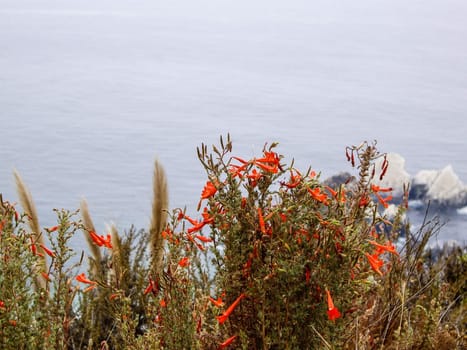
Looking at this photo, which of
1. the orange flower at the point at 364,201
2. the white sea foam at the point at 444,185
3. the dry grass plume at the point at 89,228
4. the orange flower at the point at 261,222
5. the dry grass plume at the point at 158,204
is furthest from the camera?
the white sea foam at the point at 444,185

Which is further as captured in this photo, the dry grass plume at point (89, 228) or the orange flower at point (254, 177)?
the dry grass plume at point (89, 228)

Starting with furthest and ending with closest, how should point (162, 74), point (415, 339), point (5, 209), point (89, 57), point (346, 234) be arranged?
point (89, 57) < point (162, 74) < point (415, 339) < point (5, 209) < point (346, 234)

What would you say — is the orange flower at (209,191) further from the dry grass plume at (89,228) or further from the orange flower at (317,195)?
the dry grass plume at (89,228)

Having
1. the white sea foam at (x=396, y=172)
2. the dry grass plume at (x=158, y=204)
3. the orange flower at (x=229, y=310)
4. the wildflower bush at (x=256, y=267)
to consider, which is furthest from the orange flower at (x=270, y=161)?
the white sea foam at (x=396, y=172)

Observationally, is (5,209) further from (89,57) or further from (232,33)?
(232,33)

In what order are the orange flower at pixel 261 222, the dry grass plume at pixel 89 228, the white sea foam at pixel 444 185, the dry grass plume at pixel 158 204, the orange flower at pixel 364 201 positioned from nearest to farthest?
the orange flower at pixel 261 222 < the orange flower at pixel 364 201 < the dry grass plume at pixel 158 204 < the dry grass plume at pixel 89 228 < the white sea foam at pixel 444 185

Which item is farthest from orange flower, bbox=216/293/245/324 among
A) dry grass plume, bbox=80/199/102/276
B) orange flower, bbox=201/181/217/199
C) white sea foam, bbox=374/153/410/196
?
white sea foam, bbox=374/153/410/196

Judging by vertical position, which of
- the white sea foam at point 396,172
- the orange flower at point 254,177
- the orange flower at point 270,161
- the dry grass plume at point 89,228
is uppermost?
the orange flower at point 270,161

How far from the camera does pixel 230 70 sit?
4242mm

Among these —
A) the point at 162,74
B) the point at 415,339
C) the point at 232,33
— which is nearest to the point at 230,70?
the point at 162,74

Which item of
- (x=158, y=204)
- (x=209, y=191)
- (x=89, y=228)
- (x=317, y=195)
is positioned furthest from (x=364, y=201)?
(x=89, y=228)

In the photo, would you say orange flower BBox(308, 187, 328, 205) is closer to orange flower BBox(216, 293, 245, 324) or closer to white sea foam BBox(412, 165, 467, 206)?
orange flower BBox(216, 293, 245, 324)

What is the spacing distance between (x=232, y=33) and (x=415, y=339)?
12.5 feet

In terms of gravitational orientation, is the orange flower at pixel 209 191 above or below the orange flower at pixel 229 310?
above
